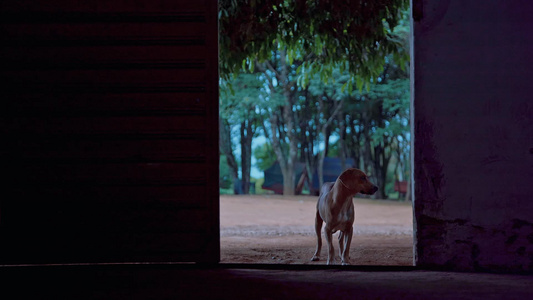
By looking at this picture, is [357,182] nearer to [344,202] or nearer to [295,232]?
[344,202]

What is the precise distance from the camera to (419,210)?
3887 mm

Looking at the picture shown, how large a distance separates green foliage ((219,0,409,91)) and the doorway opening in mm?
54

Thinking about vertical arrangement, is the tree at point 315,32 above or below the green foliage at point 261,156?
above

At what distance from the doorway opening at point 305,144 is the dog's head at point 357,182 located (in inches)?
36.6

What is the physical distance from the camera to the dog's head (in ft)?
20.3

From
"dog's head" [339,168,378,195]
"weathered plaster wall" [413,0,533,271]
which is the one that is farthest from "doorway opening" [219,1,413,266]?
"weathered plaster wall" [413,0,533,271]

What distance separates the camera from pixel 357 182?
6.22 meters

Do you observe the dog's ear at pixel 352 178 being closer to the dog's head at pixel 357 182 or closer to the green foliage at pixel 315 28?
the dog's head at pixel 357 182

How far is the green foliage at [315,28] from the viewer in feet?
24.0

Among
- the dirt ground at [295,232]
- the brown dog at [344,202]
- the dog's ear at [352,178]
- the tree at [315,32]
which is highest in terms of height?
the tree at [315,32]
